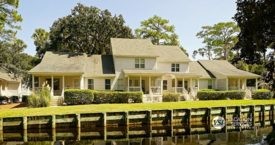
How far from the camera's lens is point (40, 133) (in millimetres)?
25391

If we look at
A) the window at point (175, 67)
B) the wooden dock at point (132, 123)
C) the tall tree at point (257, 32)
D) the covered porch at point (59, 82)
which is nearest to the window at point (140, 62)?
the window at point (175, 67)

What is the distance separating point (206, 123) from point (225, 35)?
188 feet

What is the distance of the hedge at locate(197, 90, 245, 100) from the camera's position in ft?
155

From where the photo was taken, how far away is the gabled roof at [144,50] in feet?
158

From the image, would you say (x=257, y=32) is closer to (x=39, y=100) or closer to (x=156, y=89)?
(x=39, y=100)

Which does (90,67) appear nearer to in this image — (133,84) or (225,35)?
(133,84)

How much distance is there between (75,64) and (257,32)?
31.7 m

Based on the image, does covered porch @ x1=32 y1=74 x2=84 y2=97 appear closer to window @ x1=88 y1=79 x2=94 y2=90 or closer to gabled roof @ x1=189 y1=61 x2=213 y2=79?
window @ x1=88 y1=79 x2=94 y2=90

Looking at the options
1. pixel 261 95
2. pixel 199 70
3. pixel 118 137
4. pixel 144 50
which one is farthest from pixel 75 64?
pixel 261 95

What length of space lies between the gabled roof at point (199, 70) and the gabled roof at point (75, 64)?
1216cm

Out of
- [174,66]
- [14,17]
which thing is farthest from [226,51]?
[14,17]

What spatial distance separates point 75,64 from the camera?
4641 centimetres

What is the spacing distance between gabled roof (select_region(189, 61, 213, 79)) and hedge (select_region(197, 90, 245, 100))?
5.55 m

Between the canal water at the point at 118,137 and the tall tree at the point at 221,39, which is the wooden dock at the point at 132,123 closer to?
the canal water at the point at 118,137
